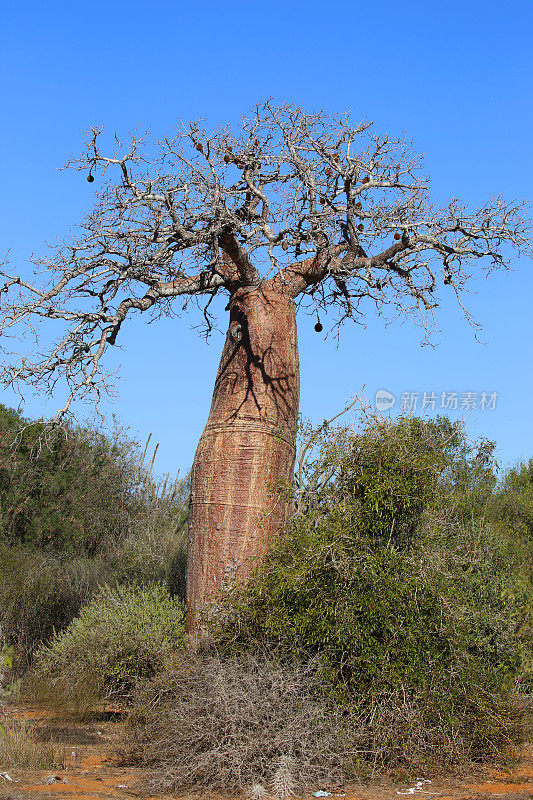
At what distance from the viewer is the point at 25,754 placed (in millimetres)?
5883

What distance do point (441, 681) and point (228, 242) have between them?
15.4ft

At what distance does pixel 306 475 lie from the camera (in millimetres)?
7520

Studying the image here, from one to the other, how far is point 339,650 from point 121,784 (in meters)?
1.79

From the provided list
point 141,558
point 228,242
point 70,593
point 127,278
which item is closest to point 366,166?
point 228,242

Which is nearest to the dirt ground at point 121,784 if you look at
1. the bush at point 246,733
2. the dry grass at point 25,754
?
the dry grass at point 25,754

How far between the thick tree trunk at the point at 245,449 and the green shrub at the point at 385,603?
737 mm

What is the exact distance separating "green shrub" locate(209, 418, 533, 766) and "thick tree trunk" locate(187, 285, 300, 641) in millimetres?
737

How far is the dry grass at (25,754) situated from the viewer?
5801 mm

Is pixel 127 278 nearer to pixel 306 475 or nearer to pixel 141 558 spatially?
pixel 306 475

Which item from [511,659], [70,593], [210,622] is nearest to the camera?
[210,622]

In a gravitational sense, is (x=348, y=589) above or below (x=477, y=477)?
below

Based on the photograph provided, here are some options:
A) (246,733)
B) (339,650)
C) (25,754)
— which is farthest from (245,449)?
(25,754)

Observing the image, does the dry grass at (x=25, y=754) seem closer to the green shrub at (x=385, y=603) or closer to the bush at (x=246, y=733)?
the bush at (x=246, y=733)

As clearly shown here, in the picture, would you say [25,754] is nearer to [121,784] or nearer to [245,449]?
[121,784]
